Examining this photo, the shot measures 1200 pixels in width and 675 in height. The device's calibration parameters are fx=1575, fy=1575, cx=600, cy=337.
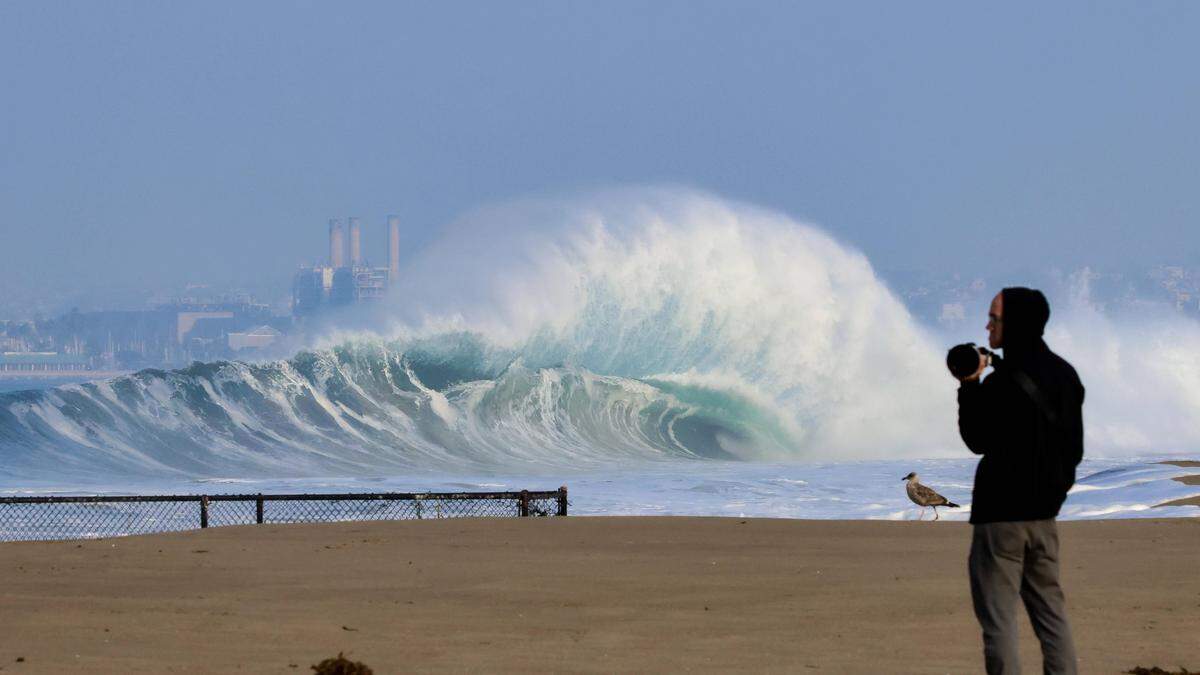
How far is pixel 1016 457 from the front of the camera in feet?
16.6

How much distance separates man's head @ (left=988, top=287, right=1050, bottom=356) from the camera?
5.10 m

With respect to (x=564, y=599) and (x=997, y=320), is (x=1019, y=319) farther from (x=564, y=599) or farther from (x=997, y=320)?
(x=564, y=599)

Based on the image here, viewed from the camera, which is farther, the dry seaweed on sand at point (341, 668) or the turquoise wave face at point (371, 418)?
the turquoise wave face at point (371, 418)

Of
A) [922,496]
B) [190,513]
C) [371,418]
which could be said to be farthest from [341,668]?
[371,418]

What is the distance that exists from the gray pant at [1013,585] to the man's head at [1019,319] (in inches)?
23.3

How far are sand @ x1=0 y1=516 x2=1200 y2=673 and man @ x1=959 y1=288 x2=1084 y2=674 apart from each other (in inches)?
65.4

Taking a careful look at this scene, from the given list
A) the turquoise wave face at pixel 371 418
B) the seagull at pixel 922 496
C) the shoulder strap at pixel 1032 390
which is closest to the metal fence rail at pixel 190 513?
the seagull at pixel 922 496

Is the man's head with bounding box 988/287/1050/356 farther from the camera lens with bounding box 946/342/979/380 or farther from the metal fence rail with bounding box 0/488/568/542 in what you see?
the metal fence rail with bounding box 0/488/568/542

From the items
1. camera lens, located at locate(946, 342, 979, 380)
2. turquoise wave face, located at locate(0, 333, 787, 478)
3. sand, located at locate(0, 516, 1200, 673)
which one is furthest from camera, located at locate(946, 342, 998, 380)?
turquoise wave face, located at locate(0, 333, 787, 478)

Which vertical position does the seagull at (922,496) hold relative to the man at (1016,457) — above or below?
below

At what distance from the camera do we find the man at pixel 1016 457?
5.02 meters

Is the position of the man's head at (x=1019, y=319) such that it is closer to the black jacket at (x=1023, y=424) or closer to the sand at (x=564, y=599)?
the black jacket at (x=1023, y=424)

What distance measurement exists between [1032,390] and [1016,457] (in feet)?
0.75

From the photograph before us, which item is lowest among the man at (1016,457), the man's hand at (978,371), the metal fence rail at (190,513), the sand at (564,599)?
the sand at (564,599)
